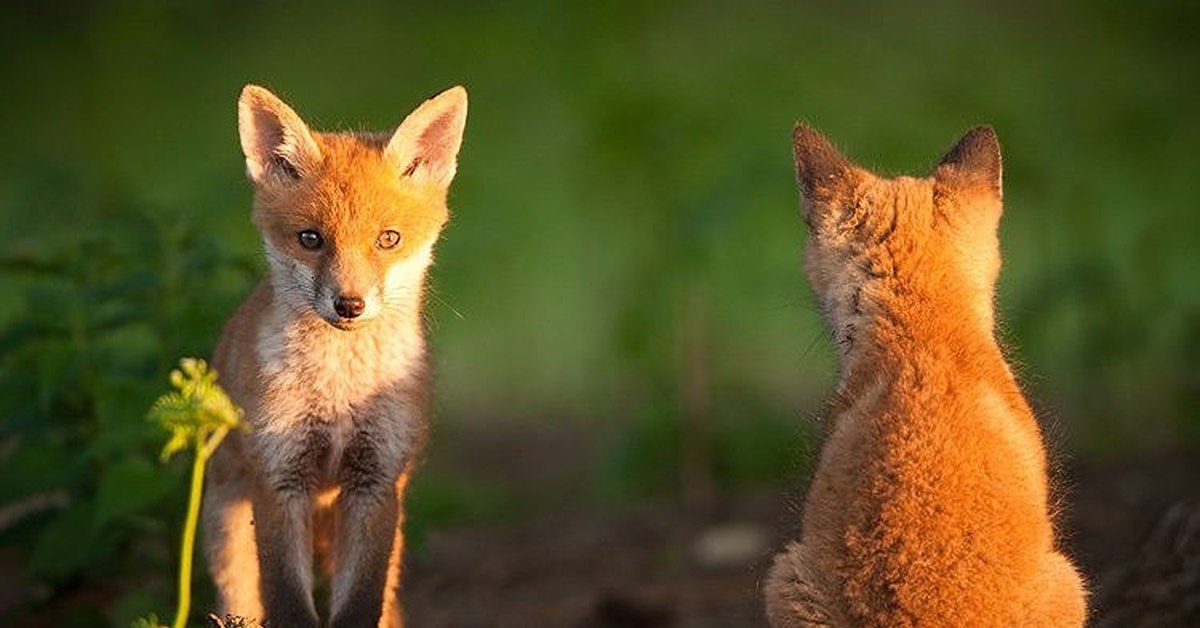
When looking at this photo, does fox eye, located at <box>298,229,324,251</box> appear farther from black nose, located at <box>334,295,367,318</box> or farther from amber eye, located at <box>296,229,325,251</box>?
black nose, located at <box>334,295,367,318</box>

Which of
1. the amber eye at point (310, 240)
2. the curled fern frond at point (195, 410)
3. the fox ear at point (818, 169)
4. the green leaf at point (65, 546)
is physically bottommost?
the curled fern frond at point (195, 410)

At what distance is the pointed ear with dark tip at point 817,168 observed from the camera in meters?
5.97

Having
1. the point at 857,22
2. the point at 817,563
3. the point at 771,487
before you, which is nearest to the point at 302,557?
the point at 817,563

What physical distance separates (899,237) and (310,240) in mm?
1955

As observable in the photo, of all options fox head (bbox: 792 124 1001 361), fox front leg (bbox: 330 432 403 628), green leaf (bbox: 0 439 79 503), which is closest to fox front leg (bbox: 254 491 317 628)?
fox front leg (bbox: 330 432 403 628)

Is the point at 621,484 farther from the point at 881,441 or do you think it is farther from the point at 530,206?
the point at 881,441

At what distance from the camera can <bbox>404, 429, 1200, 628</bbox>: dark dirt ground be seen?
781 centimetres

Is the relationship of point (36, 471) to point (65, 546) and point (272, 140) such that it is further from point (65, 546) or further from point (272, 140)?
point (272, 140)

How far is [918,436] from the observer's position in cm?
539

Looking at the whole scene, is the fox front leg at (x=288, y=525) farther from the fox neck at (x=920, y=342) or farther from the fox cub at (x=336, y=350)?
the fox neck at (x=920, y=342)

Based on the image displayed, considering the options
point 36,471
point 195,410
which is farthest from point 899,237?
point 36,471

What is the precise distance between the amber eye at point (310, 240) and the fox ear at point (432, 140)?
0.40 m

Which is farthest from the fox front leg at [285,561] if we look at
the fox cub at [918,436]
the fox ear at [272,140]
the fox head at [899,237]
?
the fox head at [899,237]

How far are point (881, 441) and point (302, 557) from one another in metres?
2.10
